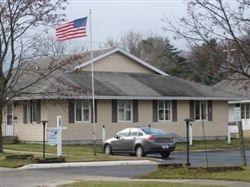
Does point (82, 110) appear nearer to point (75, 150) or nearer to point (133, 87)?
point (133, 87)

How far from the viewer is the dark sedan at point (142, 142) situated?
102ft

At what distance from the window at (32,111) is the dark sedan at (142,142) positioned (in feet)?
26.2

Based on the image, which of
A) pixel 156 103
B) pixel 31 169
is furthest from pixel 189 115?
pixel 31 169

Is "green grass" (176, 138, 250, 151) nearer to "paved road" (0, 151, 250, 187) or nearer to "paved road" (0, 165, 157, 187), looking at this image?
"paved road" (0, 151, 250, 187)

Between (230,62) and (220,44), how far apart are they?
2.34 feet

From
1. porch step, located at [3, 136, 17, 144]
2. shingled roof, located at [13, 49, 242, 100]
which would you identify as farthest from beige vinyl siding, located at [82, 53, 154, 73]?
porch step, located at [3, 136, 17, 144]

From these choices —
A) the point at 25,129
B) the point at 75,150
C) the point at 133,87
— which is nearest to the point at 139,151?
the point at 75,150

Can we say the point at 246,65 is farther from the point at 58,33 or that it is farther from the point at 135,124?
the point at 135,124

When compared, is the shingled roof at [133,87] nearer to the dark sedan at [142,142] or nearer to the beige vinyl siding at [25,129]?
the beige vinyl siding at [25,129]

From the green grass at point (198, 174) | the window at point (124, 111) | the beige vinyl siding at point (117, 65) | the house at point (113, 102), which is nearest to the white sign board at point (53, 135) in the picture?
the house at point (113, 102)

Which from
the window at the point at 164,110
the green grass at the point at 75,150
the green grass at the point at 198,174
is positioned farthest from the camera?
the window at the point at 164,110

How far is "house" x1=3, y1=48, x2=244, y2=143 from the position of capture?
39.2 metres

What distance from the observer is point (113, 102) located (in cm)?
4141

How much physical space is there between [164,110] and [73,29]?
1319cm
